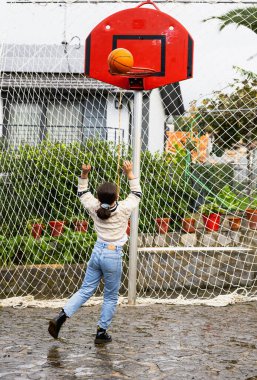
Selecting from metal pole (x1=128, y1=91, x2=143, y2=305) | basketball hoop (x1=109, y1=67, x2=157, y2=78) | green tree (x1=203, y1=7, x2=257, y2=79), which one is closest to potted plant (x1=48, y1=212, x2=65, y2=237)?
metal pole (x1=128, y1=91, x2=143, y2=305)

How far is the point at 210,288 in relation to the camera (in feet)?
32.1

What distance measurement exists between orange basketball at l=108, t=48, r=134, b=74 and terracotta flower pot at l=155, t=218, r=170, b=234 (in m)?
2.90

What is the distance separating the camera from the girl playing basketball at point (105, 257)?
5602mm

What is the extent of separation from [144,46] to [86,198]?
2.47m

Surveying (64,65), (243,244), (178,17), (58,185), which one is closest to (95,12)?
(178,17)

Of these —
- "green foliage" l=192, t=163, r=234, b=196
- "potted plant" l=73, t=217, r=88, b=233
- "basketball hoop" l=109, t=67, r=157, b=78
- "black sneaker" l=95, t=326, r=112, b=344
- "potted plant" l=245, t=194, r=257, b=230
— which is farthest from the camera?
"green foliage" l=192, t=163, r=234, b=196

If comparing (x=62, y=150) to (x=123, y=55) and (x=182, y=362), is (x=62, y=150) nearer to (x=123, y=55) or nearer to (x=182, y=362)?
(x=123, y=55)

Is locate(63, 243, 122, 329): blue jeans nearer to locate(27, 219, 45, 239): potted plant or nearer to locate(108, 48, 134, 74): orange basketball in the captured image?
locate(108, 48, 134, 74): orange basketball

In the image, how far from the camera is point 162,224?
9656 mm

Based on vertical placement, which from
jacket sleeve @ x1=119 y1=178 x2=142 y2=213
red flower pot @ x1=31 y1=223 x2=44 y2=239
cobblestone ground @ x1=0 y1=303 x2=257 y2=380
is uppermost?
jacket sleeve @ x1=119 y1=178 x2=142 y2=213

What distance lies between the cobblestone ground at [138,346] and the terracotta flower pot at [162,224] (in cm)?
219

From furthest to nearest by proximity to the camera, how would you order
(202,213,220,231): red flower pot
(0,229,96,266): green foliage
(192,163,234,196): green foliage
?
1. (192,163,234,196): green foliage
2. (202,213,220,231): red flower pot
3. (0,229,96,266): green foliage

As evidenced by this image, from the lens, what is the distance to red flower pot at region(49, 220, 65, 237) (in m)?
9.29

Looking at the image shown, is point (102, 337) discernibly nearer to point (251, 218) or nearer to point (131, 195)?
point (131, 195)
